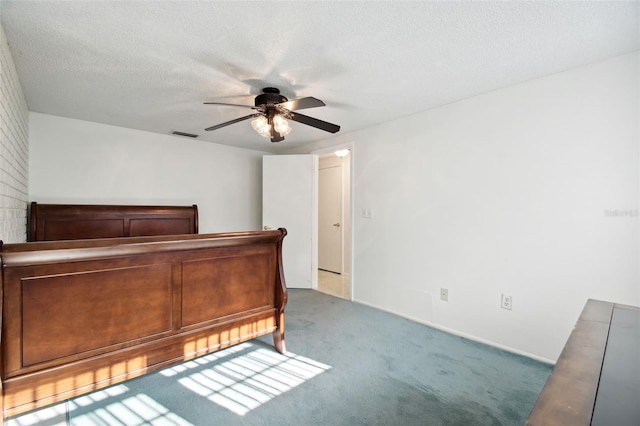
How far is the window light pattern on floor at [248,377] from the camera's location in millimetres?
1891

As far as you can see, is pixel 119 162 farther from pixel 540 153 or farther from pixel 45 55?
pixel 540 153

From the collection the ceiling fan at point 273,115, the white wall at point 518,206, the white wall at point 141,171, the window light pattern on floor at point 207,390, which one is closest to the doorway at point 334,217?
the white wall at point 141,171

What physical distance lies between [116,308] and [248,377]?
0.99 metres

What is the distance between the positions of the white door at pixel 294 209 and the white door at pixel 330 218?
120 centimetres

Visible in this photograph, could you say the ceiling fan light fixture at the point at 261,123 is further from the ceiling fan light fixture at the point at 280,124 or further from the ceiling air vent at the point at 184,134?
the ceiling air vent at the point at 184,134

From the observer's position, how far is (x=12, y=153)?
7.49 ft

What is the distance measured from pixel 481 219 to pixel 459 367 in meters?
1.29

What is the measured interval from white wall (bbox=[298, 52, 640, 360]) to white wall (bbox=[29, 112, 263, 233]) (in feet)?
8.16

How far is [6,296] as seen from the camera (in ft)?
4.68

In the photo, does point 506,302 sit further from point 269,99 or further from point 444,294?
point 269,99

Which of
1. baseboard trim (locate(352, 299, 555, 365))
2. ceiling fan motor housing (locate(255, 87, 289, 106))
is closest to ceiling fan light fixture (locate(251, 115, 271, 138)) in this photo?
ceiling fan motor housing (locate(255, 87, 289, 106))

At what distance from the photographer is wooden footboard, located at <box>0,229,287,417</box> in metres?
1.47

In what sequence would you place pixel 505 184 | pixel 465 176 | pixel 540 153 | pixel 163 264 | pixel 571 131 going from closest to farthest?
pixel 163 264
pixel 571 131
pixel 540 153
pixel 505 184
pixel 465 176

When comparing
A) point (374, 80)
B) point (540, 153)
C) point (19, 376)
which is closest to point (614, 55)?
point (540, 153)
